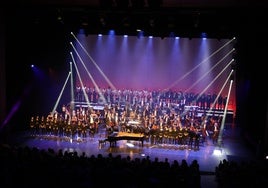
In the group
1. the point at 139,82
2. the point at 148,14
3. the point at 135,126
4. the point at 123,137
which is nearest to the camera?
the point at 148,14

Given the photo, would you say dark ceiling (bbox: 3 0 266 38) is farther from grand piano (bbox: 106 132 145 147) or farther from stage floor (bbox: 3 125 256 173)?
stage floor (bbox: 3 125 256 173)

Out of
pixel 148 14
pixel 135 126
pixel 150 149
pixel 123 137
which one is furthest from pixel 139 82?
pixel 148 14

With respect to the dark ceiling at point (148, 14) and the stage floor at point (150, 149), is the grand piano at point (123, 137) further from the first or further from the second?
the dark ceiling at point (148, 14)

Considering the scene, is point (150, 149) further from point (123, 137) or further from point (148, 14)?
point (148, 14)

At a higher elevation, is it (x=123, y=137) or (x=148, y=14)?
(x=148, y=14)

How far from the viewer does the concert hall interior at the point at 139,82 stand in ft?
47.0

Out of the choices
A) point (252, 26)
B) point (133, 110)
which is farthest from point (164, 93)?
point (252, 26)

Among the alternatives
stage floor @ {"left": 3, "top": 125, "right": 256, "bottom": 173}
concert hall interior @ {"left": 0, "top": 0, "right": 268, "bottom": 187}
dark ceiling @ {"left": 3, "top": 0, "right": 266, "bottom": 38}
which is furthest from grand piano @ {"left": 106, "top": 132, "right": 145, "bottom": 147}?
dark ceiling @ {"left": 3, "top": 0, "right": 266, "bottom": 38}

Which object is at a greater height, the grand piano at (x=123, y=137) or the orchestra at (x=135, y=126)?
the orchestra at (x=135, y=126)

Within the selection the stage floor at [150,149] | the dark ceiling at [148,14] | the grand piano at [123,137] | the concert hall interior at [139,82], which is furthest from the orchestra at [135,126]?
the dark ceiling at [148,14]

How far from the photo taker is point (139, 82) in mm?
23062

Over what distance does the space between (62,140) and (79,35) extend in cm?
840

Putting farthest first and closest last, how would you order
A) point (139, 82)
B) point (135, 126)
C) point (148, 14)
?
1. point (139, 82)
2. point (135, 126)
3. point (148, 14)

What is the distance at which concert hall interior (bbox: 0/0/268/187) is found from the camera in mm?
14312
